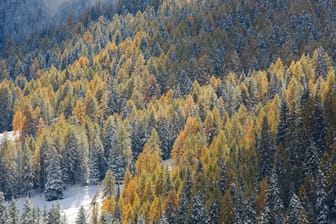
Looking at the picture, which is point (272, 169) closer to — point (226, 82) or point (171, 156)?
point (171, 156)

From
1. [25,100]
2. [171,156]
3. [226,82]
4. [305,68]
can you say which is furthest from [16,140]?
[305,68]

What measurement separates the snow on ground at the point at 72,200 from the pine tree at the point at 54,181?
1616 millimetres

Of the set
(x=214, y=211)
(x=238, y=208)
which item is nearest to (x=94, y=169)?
(x=214, y=211)

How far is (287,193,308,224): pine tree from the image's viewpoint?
79.1 m

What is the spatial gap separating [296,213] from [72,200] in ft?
191

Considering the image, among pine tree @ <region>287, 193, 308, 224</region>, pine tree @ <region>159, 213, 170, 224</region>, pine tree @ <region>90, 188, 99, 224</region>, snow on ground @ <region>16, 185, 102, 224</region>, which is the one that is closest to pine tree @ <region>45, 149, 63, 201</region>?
snow on ground @ <region>16, 185, 102, 224</region>

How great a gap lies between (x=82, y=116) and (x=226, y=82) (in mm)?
42515

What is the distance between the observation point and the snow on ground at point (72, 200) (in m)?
117

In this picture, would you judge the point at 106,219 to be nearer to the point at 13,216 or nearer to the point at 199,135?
the point at 13,216

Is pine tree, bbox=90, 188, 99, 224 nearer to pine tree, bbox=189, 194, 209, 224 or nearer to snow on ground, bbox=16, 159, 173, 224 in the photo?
snow on ground, bbox=16, 159, 173, 224

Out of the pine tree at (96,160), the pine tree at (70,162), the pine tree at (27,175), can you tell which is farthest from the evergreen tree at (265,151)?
the pine tree at (27,175)

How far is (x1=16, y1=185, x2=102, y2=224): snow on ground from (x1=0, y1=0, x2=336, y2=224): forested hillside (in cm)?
259

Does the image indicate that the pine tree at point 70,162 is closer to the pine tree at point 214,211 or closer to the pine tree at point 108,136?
the pine tree at point 108,136

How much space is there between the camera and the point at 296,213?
7988 centimetres
